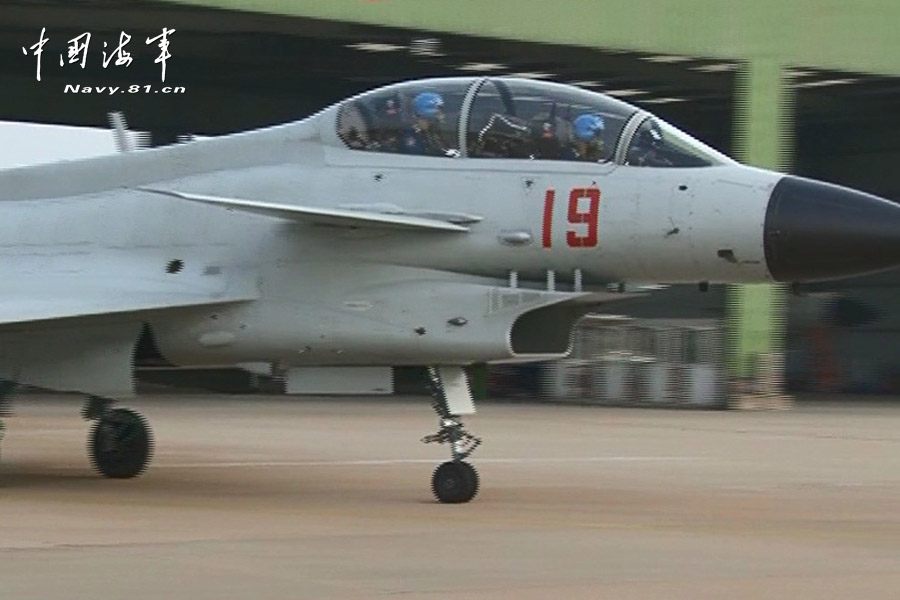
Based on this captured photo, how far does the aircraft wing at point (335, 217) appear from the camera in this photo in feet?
34.7

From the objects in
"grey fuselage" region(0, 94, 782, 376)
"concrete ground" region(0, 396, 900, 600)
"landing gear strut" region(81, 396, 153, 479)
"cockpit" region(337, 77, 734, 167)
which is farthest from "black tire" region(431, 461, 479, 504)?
"landing gear strut" region(81, 396, 153, 479)

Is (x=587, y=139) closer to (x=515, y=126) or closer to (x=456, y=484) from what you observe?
(x=515, y=126)

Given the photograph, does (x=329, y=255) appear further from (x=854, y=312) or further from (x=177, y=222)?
(x=854, y=312)

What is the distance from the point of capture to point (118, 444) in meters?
13.0

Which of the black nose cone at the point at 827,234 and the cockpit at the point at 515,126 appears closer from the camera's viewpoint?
the black nose cone at the point at 827,234

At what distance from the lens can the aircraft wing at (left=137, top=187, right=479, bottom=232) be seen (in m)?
10.6

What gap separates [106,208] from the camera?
12.1 meters

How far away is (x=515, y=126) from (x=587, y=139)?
0.50 m

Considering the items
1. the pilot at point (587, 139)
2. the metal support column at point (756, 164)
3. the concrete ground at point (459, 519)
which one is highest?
the metal support column at point (756, 164)
